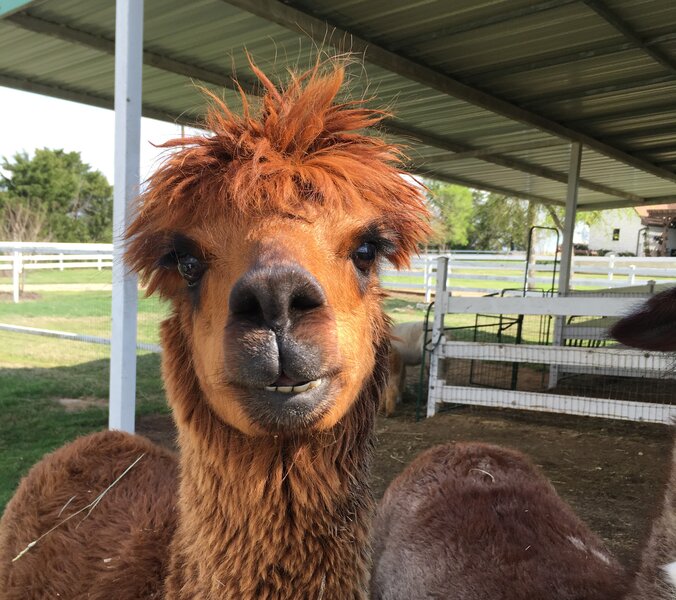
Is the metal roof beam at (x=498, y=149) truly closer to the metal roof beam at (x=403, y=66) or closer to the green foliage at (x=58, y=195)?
the metal roof beam at (x=403, y=66)

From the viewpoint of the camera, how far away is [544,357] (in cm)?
604

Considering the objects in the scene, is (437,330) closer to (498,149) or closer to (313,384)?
(498,149)

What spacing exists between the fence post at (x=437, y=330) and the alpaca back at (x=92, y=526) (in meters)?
4.67

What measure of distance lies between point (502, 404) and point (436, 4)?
4.01 metres

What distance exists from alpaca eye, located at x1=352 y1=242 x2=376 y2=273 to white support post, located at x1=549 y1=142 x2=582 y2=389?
306 inches

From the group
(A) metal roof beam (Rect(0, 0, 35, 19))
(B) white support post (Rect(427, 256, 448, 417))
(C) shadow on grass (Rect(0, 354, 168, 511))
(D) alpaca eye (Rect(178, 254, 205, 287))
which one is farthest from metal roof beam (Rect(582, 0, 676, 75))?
(C) shadow on grass (Rect(0, 354, 168, 511))

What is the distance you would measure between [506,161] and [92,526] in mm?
11132

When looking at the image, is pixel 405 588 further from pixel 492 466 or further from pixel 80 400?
pixel 80 400

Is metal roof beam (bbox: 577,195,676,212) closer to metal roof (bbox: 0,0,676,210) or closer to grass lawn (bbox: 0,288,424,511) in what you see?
metal roof (bbox: 0,0,676,210)

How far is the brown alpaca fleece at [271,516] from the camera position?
148 cm

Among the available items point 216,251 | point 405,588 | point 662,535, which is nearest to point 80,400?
point 405,588

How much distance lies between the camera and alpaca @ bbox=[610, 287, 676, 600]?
1.50m

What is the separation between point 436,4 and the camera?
4.88 metres

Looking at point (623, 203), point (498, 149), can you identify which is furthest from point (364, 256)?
point (623, 203)
